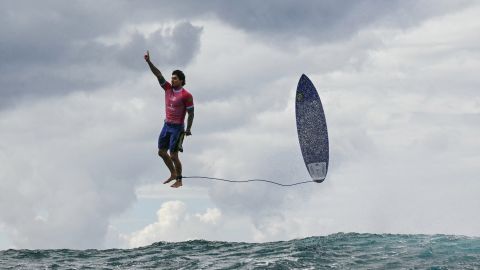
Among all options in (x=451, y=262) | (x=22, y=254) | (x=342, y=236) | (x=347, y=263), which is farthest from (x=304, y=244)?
(x=22, y=254)

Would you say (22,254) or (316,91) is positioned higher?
(316,91)

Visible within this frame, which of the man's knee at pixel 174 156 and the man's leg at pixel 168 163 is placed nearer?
the man's knee at pixel 174 156

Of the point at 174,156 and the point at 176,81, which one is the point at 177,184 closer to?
the point at 174,156

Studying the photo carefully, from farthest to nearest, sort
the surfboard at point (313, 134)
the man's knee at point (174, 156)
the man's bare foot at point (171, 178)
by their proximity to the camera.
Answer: the surfboard at point (313, 134), the man's bare foot at point (171, 178), the man's knee at point (174, 156)

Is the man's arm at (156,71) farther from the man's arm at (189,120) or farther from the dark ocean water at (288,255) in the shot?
the dark ocean water at (288,255)

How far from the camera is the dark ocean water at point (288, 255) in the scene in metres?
18.3

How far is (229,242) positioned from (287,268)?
6.98 m

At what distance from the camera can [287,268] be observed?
1781 cm

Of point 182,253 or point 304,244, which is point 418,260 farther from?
point 182,253

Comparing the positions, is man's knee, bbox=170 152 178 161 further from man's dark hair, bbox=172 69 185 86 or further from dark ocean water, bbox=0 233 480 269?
dark ocean water, bbox=0 233 480 269

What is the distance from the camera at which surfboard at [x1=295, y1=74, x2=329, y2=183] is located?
24797 millimetres

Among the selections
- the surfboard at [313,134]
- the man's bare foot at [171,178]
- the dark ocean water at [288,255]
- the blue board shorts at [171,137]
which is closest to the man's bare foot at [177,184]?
the man's bare foot at [171,178]

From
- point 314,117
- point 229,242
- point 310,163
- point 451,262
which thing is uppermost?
point 314,117

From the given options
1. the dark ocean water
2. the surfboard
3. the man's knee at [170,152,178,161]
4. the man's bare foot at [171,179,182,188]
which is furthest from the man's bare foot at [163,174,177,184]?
the surfboard
